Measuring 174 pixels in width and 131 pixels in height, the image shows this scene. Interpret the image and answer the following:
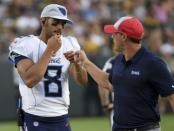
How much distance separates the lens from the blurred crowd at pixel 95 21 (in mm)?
17848

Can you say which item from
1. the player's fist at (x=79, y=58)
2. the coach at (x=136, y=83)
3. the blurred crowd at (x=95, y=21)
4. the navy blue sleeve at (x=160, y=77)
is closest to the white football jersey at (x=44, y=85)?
the player's fist at (x=79, y=58)

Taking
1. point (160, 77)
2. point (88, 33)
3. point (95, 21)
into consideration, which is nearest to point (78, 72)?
point (160, 77)

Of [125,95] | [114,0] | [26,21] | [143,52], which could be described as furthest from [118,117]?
[114,0]

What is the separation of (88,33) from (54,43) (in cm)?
1129

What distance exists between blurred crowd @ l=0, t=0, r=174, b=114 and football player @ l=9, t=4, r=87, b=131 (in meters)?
9.23

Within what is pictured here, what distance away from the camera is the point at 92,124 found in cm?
1623

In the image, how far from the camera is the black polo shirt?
23.7 feet

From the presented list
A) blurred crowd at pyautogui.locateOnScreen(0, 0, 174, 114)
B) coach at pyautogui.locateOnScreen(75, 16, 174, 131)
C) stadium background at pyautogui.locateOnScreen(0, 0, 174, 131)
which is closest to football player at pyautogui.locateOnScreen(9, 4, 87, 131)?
coach at pyautogui.locateOnScreen(75, 16, 174, 131)

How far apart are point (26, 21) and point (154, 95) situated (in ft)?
36.1

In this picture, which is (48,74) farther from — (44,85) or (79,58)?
(79,58)

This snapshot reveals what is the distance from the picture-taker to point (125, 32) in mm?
7570

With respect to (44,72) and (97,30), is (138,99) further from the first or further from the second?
(97,30)

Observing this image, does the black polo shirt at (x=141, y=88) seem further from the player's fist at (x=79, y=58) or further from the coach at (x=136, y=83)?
the player's fist at (x=79, y=58)

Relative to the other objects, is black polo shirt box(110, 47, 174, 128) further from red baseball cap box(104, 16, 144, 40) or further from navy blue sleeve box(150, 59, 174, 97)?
red baseball cap box(104, 16, 144, 40)
